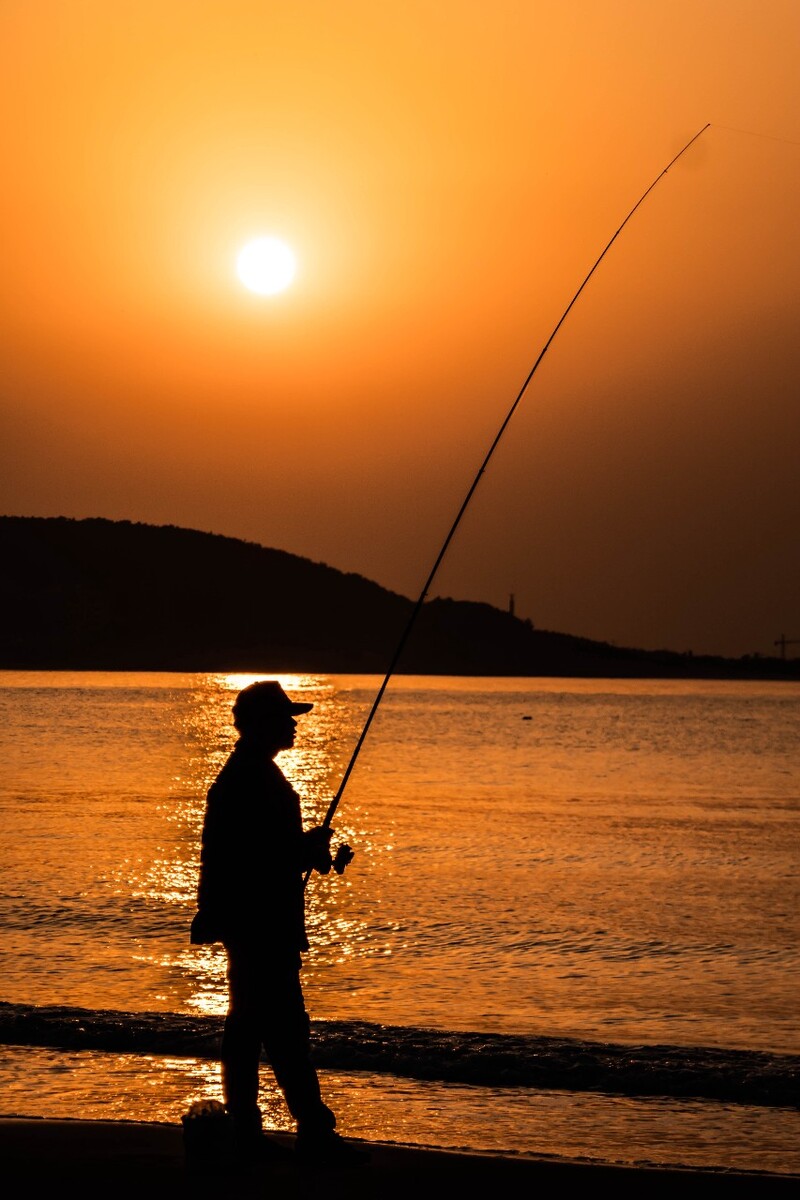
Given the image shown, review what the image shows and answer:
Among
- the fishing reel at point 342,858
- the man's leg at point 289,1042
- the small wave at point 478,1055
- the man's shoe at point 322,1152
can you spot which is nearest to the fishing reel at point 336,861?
the fishing reel at point 342,858

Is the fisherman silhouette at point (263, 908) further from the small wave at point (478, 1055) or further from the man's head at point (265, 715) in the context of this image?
the small wave at point (478, 1055)

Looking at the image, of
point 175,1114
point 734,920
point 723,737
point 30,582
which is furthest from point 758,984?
point 30,582

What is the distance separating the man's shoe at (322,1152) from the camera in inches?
212

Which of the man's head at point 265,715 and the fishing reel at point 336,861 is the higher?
the man's head at point 265,715

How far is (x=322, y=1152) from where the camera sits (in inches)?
212

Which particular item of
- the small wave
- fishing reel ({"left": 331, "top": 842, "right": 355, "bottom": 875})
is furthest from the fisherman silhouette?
the small wave

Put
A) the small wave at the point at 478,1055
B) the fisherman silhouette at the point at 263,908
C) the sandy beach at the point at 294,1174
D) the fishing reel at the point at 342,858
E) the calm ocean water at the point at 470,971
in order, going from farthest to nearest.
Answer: the small wave at the point at 478,1055, the calm ocean water at the point at 470,971, the fishing reel at the point at 342,858, the fisherman silhouette at the point at 263,908, the sandy beach at the point at 294,1174

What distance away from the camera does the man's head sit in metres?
5.46

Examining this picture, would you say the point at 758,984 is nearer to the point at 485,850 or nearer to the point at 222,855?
the point at 222,855

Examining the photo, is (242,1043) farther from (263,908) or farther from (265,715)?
(265,715)

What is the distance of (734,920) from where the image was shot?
55.7ft

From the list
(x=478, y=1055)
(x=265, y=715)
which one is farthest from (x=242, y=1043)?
(x=478, y=1055)

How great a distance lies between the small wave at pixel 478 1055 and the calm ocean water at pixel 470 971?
23mm

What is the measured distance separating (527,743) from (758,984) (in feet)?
193
